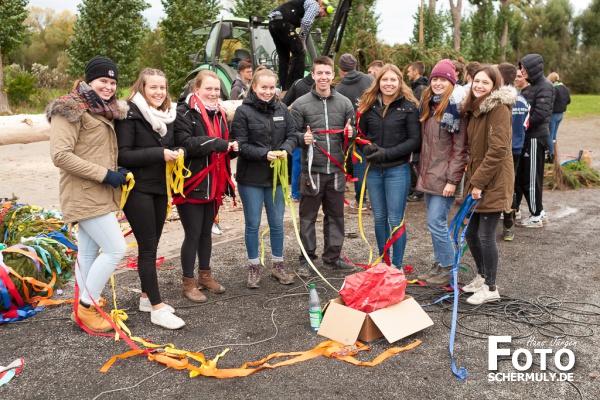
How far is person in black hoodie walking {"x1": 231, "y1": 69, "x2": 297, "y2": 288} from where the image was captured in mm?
4785

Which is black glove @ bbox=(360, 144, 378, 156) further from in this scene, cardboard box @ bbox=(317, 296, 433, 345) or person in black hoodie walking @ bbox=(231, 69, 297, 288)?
cardboard box @ bbox=(317, 296, 433, 345)

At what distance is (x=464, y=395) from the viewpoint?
3275 mm

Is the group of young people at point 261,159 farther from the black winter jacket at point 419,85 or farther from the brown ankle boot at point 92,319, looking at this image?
the black winter jacket at point 419,85

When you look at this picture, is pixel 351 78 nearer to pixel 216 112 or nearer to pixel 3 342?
pixel 216 112

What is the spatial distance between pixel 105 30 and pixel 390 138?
17820 millimetres

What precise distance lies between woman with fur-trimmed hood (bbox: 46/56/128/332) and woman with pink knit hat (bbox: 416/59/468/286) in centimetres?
252

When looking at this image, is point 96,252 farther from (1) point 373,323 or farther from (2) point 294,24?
(2) point 294,24

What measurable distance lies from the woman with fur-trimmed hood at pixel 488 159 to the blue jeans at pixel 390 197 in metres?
0.64

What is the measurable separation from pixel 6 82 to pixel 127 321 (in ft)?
59.8

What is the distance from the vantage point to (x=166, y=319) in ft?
13.9

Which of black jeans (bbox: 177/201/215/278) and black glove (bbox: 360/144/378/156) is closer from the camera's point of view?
black jeans (bbox: 177/201/215/278)

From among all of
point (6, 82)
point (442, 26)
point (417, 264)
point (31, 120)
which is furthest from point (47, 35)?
point (417, 264)

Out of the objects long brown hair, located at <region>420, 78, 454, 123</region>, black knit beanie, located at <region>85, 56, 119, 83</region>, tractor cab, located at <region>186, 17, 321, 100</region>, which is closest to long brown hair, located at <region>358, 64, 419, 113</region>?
long brown hair, located at <region>420, 78, 454, 123</region>
